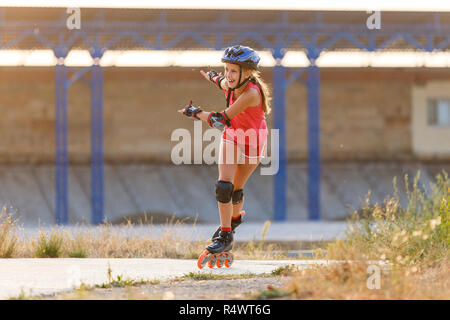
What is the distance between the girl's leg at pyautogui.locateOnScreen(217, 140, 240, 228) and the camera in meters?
6.80

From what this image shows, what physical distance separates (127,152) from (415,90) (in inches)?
387

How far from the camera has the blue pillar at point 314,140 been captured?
65.9 ft

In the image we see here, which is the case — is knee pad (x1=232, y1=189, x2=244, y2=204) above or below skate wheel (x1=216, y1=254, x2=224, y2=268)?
above

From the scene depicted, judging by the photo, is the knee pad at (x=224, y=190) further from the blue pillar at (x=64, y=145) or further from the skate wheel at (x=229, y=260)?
the blue pillar at (x=64, y=145)

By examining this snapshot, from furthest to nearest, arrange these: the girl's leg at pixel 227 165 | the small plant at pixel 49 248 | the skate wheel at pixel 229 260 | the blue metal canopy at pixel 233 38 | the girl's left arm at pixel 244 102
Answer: the blue metal canopy at pixel 233 38 < the small plant at pixel 49 248 < the skate wheel at pixel 229 260 < the girl's leg at pixel 227 165 < the girl's left arm at pixel 244 102

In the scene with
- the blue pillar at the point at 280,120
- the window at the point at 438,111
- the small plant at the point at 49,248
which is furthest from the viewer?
the window at the point at 438,111

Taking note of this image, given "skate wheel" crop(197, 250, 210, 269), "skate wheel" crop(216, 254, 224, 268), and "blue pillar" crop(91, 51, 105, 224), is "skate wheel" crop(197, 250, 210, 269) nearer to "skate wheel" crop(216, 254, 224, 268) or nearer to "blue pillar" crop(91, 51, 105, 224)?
"skate wheel" crop(216, 254, 224, 268)

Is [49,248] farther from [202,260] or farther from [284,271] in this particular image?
[284,271]

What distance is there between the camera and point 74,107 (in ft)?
83.7

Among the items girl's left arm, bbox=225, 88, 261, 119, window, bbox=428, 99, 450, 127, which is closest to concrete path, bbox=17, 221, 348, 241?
girl's left arm, bbox=225, 88, 261, 119

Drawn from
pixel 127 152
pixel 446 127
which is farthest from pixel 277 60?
pixel 446 127

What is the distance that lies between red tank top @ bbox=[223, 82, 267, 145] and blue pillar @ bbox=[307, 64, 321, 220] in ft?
43.6

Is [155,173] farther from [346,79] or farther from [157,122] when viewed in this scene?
[346,79]

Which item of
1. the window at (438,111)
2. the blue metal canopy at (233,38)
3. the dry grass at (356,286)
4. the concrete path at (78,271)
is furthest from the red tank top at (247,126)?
the window at (438,111)
